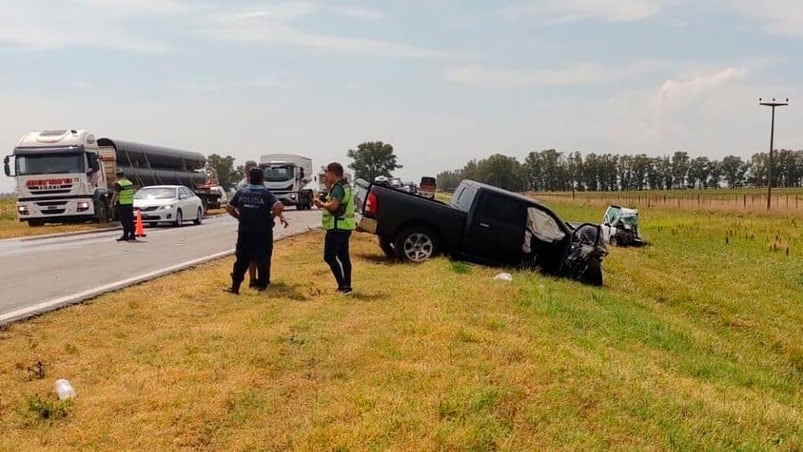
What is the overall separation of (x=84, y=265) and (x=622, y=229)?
17.4 m

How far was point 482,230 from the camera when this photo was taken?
533 inches

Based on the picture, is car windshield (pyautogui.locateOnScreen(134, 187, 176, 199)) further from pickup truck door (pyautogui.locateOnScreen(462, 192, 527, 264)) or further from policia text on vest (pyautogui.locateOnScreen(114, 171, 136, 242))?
pickup truck door (pyautogui.locateOnScreen(462, 192, 527, 264))

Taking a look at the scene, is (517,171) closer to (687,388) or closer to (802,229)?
(802,229)

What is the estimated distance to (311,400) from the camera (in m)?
5.12

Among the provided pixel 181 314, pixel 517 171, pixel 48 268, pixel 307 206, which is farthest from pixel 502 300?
pixel 517 171

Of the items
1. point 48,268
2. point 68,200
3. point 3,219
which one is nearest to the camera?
point 48,268

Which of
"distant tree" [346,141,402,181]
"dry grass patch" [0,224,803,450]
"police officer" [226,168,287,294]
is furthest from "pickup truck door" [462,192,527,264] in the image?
"distant tree" [346,141,402,181]

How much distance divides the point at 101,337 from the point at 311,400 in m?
2.73

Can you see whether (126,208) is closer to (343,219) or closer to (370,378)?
(343,219)

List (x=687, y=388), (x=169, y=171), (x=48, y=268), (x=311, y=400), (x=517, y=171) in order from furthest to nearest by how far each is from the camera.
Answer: (x=517, y=171), (x=169, y=171), (x=48, y=268), (x=687, y=388), (x=311, y=400)

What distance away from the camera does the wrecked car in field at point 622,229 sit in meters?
24.6

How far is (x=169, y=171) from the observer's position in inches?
1451

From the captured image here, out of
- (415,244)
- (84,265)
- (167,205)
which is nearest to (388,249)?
(415,244)

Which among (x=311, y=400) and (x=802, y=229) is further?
(x=802, y=229)
